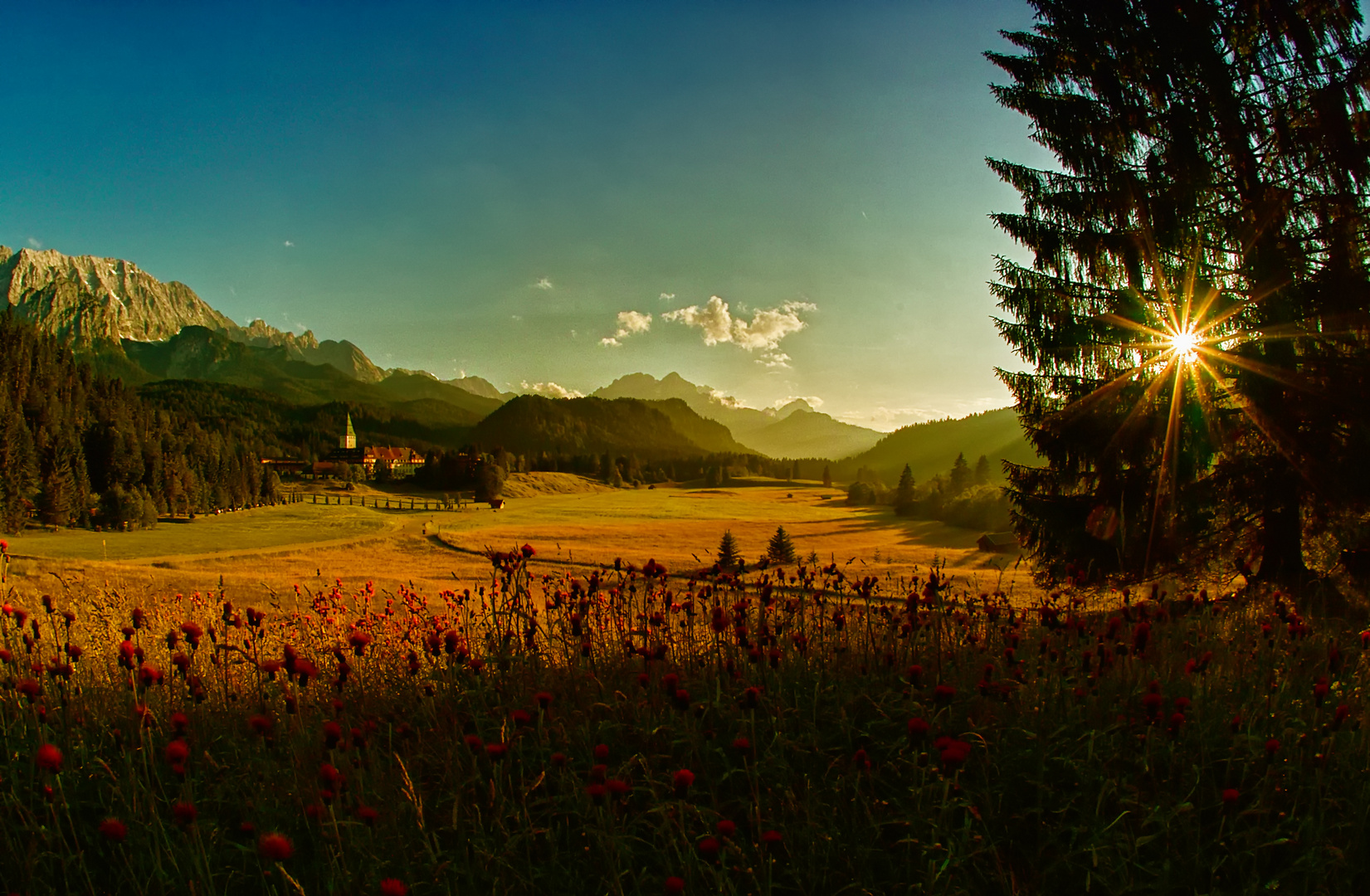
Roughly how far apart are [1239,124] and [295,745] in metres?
13.1

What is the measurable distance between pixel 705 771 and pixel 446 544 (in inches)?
1855

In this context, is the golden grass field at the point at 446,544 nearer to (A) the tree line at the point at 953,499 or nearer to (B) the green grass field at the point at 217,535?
(B) the green grass field at the point at 217,535

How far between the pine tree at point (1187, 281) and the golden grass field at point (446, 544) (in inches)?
113

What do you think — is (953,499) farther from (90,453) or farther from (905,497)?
(90,453)

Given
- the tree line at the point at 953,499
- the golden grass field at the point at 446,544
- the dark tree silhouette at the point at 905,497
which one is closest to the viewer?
the golden grass field at the point at 446,544

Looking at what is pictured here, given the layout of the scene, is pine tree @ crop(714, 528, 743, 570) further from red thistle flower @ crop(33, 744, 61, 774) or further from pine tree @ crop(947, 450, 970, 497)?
pine tree @ crop(947, 450, 970, 497)

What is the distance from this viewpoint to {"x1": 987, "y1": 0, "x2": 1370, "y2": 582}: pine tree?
8.25 metres

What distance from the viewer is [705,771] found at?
2.66m

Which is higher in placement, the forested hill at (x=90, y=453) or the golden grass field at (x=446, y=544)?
the forested hill at (x=90, y=453)

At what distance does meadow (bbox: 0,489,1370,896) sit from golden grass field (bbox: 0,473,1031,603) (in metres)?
5.79

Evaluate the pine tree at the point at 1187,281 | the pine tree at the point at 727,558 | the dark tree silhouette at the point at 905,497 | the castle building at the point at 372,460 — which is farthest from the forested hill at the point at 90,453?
the dark tree silhouette at the point at 905,497

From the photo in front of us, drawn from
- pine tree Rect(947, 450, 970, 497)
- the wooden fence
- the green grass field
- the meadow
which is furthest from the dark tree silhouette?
the meadow

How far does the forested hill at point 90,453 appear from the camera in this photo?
5375 cm

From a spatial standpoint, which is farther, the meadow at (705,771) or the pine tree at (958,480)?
the pine tree at (958,480)
